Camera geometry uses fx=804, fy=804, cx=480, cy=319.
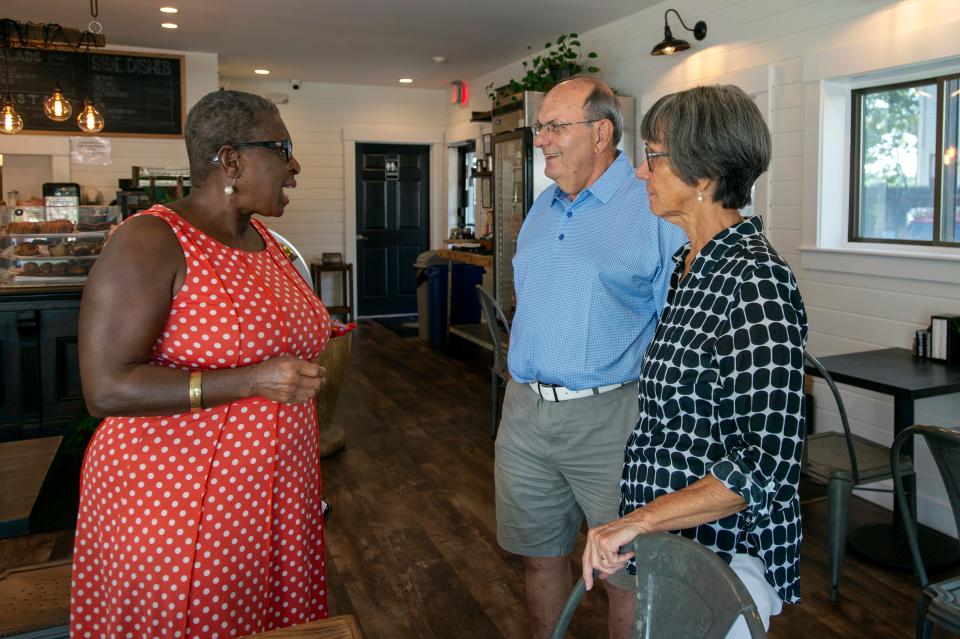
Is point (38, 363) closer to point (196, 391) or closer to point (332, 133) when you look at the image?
point (196, 391)

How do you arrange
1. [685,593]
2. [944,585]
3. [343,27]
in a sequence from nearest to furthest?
[685,593], [944,585], [343,27]

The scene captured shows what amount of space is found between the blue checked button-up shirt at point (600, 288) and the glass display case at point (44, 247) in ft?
10.7

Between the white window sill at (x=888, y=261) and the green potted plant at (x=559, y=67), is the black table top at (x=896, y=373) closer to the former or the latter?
the white window sill at (x=888, y=261)

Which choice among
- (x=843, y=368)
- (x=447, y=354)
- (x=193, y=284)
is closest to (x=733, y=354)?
(x=193, y=284)

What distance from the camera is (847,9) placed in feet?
13.4

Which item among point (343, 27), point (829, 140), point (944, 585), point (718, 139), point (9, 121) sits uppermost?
point (343, 27)

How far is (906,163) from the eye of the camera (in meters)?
4.07

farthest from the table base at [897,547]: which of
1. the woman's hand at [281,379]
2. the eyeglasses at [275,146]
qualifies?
the eyeglasses at [275,146]

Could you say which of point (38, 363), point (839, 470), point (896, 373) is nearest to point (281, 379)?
point (839, 470)

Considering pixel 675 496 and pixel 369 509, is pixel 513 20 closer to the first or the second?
pixel 369 509

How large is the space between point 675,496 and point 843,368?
235cm

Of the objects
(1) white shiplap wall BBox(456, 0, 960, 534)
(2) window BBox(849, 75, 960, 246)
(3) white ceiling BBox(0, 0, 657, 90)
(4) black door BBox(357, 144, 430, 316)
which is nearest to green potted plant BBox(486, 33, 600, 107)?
(3) white ceiling BBox(0, 0, 657, 90)

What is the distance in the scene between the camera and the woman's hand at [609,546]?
3.94 ft

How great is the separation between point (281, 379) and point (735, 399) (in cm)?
77
